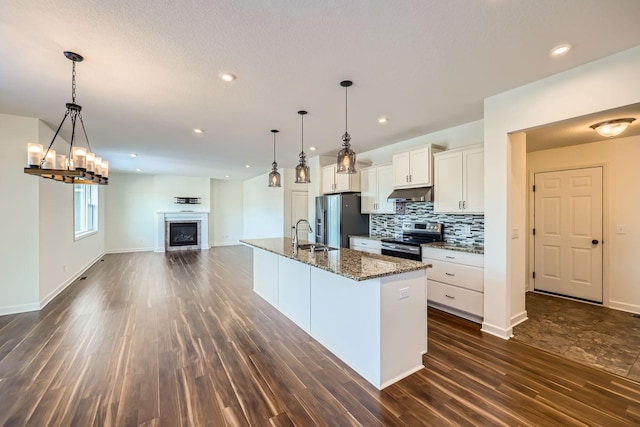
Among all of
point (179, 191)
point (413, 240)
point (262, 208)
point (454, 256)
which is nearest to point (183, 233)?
point (179, 191)

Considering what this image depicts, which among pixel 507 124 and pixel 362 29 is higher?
pixel 362 29

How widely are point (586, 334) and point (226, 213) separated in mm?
10516

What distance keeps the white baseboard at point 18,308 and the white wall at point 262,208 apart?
517 cm

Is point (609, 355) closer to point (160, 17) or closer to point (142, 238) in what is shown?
point (160, 17)

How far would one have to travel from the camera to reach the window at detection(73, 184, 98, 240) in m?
6.22

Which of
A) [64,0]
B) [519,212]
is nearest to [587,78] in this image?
[519,212]

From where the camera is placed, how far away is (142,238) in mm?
9492

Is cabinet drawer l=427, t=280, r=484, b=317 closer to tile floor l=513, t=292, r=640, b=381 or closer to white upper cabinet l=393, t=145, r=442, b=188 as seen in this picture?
tile floor l=513, t=292, r=640, b=381

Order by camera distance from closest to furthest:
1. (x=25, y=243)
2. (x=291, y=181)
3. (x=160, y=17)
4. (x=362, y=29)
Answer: (x=160, y=17) → (x=362, y=29) → (x=25, y=243) → (x=291, y=181)

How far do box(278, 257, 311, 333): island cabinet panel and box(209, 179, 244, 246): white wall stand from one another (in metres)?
7.73

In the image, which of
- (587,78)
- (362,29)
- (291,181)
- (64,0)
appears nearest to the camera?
(64,0)

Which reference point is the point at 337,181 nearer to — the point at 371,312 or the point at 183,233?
the point at 371,312

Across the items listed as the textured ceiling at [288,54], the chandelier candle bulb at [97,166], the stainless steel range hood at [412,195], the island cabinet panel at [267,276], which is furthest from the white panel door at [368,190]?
the chandelier candle bulb at [97,166]

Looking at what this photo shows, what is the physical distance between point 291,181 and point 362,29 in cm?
632
